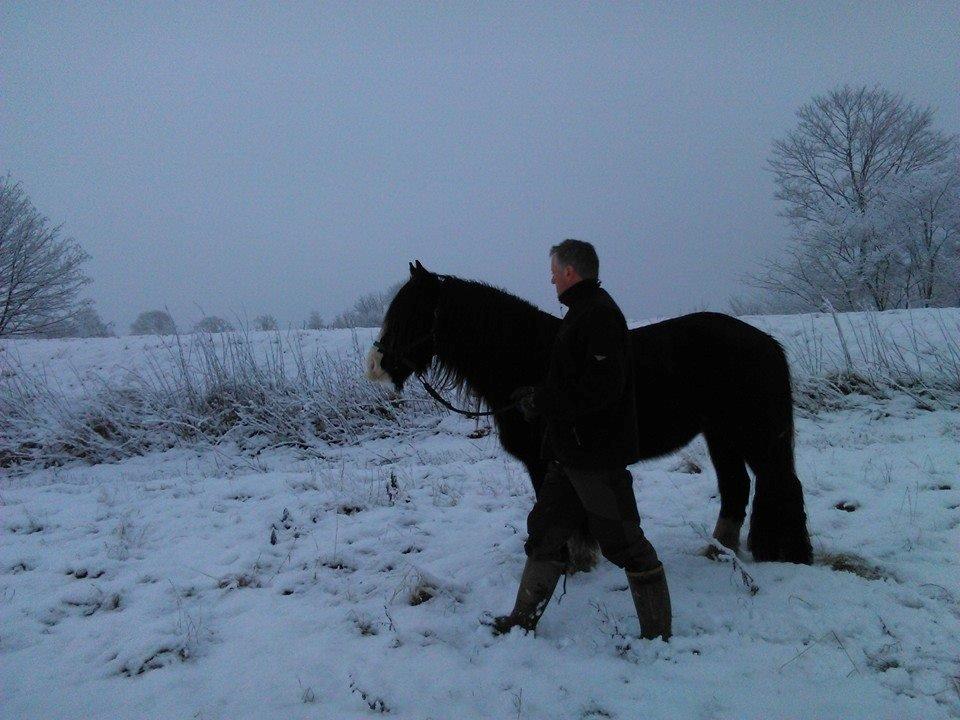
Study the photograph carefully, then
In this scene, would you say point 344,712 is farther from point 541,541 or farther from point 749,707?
point 749,707

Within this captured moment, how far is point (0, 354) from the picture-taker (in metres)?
11.9

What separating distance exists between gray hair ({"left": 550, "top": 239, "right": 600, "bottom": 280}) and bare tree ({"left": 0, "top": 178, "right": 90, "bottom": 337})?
888 inches

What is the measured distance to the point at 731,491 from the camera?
3629mm

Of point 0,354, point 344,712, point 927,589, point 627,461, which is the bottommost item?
point 927,589

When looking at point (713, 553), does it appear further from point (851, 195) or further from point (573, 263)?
point (851, 195)

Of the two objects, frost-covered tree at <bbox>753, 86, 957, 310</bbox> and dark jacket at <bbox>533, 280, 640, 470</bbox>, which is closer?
dark jacket at <bbox>533, 280, 640, 470</bbox>

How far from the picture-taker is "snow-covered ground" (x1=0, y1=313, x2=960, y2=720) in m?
2.17

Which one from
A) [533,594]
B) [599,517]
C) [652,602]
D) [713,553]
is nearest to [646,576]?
[652,602]

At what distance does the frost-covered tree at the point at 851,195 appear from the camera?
20.0 meters

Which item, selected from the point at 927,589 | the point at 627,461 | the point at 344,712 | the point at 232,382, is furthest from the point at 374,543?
the point at 232,382

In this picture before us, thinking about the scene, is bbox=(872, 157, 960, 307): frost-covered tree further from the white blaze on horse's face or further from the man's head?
the white blaze on horse's face

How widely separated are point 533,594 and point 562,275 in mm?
1702

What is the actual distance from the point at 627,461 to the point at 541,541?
2.04ft

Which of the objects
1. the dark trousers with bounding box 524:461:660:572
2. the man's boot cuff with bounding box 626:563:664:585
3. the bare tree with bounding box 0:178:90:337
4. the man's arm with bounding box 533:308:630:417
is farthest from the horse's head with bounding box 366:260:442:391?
the bare tree with bounding box 0:178:90:337
